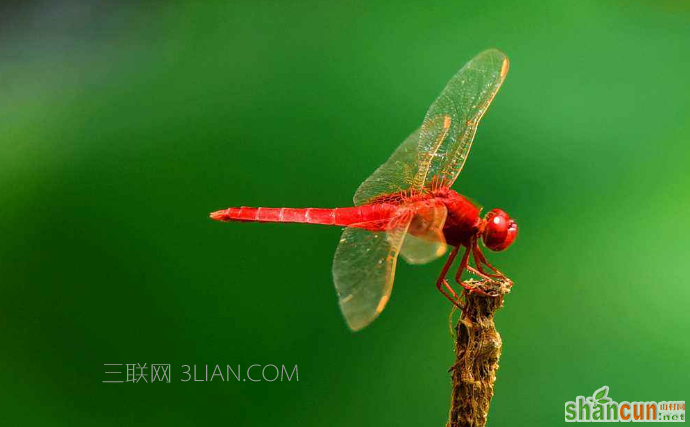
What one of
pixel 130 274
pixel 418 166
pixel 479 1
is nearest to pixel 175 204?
pixel 130 274

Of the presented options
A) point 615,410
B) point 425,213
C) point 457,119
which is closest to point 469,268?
point 425,213

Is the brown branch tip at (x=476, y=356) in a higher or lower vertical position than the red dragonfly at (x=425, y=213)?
lower

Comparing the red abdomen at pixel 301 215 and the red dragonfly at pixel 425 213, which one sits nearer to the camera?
the red dragonfly at pixel 425 213

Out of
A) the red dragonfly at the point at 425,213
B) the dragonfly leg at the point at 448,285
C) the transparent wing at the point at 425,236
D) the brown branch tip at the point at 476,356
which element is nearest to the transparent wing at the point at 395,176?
the red dragonfly at the point at 425,213

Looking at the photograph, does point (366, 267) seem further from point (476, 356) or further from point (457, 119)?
point (457, 119)

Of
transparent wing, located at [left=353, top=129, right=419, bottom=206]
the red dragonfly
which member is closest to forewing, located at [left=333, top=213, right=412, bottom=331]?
the red dragonfly

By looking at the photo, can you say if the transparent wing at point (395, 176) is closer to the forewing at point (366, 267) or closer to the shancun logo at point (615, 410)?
the forewing at point (366, 267)
